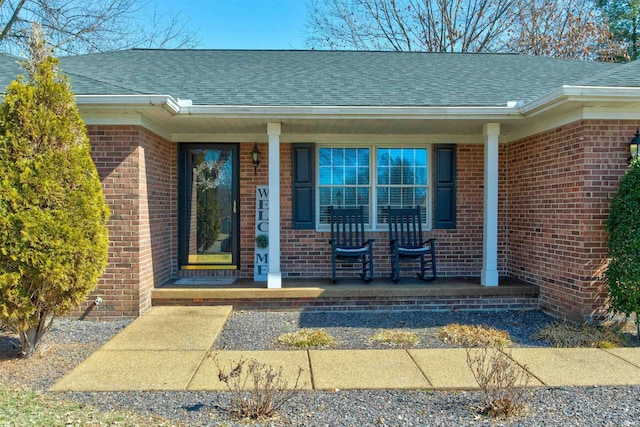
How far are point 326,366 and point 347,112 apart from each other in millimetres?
3256

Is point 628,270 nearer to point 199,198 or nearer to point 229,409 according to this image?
point 229,409

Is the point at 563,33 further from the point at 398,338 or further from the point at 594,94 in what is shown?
the point at 398,338

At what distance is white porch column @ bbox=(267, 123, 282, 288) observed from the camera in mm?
6156

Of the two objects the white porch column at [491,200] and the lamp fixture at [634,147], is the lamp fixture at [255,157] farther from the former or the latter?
the lamp fixture at [634,147]

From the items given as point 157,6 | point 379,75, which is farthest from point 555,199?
point 157,6

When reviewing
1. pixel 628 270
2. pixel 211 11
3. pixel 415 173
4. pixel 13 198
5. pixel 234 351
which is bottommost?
pixel 234 351

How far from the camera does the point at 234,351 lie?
440 cm

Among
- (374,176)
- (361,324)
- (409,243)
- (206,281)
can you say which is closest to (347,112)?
(374,176)

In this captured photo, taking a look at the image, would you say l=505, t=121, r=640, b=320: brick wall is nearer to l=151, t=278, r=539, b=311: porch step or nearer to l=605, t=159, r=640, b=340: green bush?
l=605, t=159, r=640, b=340: green bush

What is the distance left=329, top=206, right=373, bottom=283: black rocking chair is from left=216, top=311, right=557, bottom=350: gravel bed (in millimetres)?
874

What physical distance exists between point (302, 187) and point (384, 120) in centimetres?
177

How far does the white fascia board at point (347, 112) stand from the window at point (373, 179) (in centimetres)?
136

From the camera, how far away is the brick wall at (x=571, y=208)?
17.2ft

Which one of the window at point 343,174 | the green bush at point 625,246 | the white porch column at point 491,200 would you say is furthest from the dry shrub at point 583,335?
the window at point 343,174
